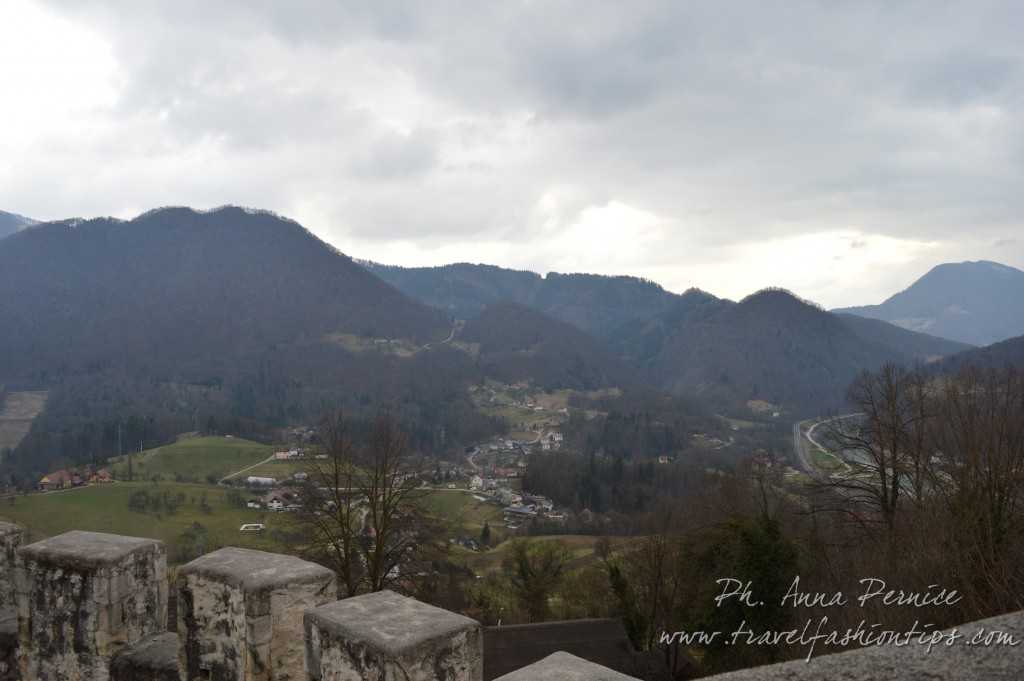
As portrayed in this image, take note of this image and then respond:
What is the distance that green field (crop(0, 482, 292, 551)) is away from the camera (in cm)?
5667

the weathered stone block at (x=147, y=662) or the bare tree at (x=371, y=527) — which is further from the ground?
the weathered stone block at (x=147, y=662)

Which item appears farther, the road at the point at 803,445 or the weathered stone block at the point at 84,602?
the road at the point at 803,445

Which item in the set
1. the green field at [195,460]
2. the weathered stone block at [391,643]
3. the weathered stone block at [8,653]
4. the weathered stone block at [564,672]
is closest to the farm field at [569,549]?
the weathered stone block at [8,653]

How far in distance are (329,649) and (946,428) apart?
17374 mm

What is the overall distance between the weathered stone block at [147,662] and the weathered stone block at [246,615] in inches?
11.8

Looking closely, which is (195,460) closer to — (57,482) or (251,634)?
(57,482)

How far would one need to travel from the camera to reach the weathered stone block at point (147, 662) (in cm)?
368

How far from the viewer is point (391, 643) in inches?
105

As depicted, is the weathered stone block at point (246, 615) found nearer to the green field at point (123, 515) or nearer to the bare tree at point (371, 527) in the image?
the bare tree at point (371, 527)

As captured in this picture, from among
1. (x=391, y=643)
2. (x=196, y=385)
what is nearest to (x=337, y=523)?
(x=391, y=643)

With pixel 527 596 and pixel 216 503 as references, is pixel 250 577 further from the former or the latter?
pixel 216 503

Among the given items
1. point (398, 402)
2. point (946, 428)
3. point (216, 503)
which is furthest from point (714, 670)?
point (398, 402)

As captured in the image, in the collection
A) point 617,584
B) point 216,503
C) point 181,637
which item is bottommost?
point 216,503

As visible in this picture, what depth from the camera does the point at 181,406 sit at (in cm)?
14112
